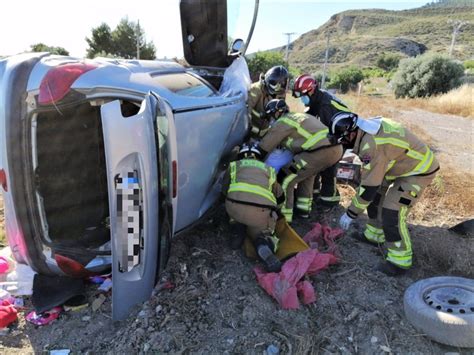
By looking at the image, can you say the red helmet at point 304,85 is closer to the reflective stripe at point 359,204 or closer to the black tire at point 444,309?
the reflective stripe at point 359,204

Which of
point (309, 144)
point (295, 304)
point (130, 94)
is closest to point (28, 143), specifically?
point (130, 94)

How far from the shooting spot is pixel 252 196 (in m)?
3.48

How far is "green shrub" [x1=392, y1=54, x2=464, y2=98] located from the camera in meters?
22.4

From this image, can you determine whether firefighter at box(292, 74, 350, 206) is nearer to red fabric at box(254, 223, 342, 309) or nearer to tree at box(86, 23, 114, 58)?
red fabric at box(254, 223, 342, 309)

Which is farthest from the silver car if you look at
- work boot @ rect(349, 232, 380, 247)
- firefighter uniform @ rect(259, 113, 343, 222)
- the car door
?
work boot @ rect(349, 232, 380, 247)

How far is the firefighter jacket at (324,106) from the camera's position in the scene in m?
5.03

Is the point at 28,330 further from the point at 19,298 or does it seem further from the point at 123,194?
the point at 123,194

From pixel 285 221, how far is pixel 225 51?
96.3 inches

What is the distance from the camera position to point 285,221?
4.06 meters

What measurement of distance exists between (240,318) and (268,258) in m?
0.69

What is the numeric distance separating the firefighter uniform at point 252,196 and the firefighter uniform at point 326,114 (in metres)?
1.53

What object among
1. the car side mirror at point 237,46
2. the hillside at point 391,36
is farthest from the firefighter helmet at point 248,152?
the hillside at point 391,36

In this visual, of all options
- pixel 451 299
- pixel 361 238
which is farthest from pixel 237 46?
pixel 451 299

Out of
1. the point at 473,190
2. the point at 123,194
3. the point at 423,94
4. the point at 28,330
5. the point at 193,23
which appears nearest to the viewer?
the point at 123,194
